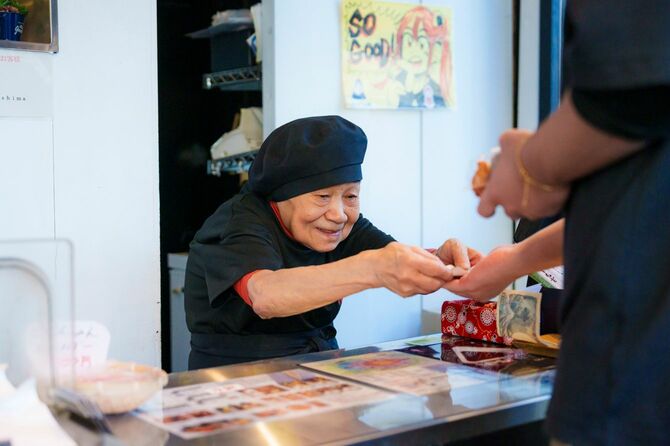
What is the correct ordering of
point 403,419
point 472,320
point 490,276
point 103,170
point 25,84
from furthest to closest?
1. point 103,170
2. point 25,84
3. point 472,320
4. point 490,276
5. point 403,419

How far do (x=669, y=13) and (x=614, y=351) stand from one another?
1.31 feet

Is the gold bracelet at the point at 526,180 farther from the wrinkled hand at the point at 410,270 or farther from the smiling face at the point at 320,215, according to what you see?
the smiling face at the point at 320,215

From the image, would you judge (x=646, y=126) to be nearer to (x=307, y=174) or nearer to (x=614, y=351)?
(x=614, y=351)

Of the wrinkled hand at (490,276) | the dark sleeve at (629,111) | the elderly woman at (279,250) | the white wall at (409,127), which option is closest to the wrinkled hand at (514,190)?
the dark sleeve at (629,111)

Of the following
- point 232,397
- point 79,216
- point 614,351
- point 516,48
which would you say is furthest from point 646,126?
point 516,48

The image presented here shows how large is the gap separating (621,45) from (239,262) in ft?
4.13

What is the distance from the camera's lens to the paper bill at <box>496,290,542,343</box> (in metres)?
1.99

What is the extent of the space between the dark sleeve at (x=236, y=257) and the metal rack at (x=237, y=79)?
4.88 feet

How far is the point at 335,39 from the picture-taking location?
334 centimetres

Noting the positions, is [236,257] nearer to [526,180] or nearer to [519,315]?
[519,315]

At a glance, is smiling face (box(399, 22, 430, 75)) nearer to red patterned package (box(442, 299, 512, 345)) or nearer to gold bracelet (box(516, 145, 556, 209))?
red patterned package (box(442, 299, 512, 345))

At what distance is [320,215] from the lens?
2248 mm

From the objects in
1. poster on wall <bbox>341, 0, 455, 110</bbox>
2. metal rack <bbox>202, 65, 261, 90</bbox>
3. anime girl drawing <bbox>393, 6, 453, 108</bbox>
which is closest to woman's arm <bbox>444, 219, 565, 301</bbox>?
poster on wall <bbox>341, 0, 455, 110</bbox>

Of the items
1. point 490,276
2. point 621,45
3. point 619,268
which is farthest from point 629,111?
point 490,276
